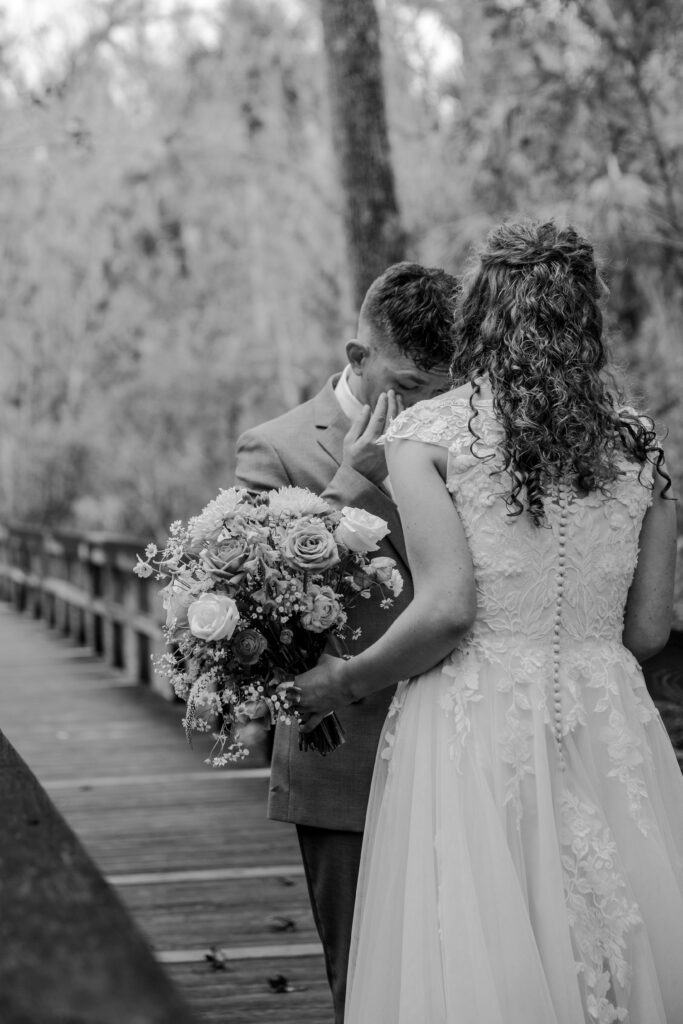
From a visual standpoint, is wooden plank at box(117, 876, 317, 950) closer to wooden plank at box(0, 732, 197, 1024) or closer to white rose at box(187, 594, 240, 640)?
white rose at box(187, 594, 240, 640)

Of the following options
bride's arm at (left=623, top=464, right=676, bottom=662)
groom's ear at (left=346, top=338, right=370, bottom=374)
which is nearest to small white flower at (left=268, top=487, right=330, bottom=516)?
groom's ear at (left=346, top=338, right=370, bottom=374)

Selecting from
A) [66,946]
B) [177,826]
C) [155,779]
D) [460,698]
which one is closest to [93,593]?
[155,779]

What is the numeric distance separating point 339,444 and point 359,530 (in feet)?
1.74

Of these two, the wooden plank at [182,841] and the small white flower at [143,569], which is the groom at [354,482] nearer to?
the small white flower at [143,569]

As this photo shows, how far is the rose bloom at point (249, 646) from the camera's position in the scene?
8.86 ft

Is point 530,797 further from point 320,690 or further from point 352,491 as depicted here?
point 352,491

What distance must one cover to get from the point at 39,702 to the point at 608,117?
6.53m

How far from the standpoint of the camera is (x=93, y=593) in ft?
42.9

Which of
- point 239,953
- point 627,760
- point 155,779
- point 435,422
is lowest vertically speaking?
→ point 155,779

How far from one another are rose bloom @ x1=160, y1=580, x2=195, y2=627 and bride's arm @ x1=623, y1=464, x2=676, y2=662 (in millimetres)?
931

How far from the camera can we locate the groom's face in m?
3.08

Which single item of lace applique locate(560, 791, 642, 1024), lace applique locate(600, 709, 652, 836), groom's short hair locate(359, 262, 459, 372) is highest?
groom's short hair locate(359, 262, 459, 372)

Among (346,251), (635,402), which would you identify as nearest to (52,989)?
(635,402)

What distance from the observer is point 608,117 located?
1054 centimetres
